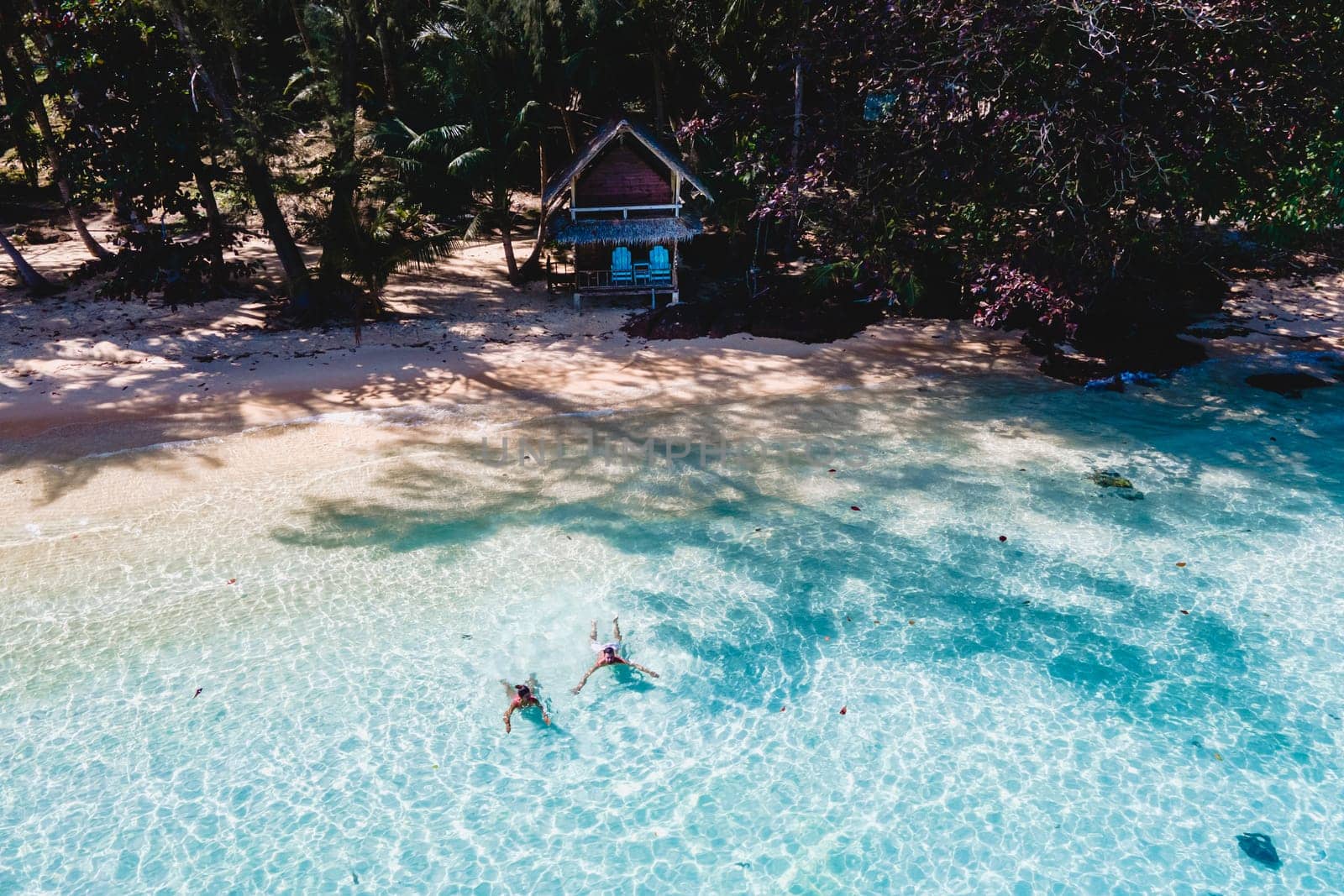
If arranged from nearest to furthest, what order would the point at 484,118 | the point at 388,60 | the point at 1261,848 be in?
the point at 1261,848
the point at 484,118
the point at 388,60

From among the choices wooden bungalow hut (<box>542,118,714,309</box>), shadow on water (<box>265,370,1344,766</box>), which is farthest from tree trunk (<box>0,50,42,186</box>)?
shadow on water (<box>265,370,1344,766</box>)

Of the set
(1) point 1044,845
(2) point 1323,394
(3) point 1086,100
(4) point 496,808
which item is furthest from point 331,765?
(2) point 1323,394

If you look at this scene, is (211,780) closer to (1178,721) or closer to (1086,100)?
(1178,721)

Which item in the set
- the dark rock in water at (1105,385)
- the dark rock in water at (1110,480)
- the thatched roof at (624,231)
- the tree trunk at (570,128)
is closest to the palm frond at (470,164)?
the thatched roof at (624,231)

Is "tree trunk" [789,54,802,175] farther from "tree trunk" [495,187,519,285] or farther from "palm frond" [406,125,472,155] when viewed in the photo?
"palm frond" [406,125,472,155]

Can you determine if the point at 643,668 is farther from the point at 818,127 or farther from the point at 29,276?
the point at 29,276

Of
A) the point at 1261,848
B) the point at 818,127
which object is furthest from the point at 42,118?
the point at 1261,848

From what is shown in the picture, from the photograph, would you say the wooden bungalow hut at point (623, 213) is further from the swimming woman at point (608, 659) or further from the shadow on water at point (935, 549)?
the swimming woman at point (608, 659)
